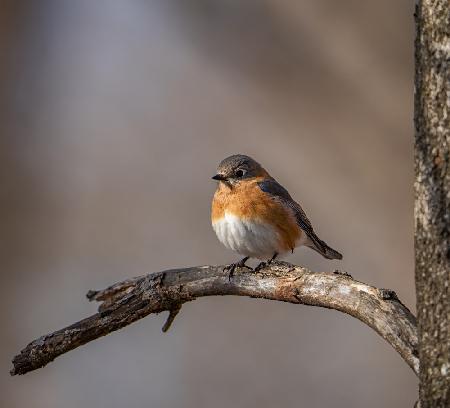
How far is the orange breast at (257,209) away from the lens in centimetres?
505

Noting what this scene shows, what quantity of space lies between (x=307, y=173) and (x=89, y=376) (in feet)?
10.5

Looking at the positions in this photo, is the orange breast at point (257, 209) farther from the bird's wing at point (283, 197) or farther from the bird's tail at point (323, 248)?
the bird's tail at point (323, 248)

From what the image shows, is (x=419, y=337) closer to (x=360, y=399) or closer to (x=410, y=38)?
(x=360, y=399)

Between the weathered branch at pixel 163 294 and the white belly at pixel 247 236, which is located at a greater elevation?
the white belly at pixel 247 236

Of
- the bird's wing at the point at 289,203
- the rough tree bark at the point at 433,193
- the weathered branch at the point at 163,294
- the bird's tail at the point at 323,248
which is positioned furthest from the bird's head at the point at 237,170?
the rough tree bark at the point at 433,193

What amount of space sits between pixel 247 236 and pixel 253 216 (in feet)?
0.54

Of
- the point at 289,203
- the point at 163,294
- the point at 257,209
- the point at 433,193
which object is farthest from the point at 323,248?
the point at 433,193

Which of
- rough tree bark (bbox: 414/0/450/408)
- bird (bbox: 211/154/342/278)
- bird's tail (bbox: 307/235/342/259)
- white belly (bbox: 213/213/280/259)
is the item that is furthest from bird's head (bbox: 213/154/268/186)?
rough tree bark (bbox: 414/0/450/408)

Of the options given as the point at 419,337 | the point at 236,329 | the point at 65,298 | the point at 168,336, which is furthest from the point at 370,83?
the point at 419,337

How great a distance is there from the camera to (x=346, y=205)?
7582mm

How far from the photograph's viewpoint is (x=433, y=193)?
86.1 inches

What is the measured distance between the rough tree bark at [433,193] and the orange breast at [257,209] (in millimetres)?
2825

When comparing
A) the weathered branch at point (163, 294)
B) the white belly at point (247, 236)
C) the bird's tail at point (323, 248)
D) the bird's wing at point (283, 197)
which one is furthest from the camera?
the bird's tail at point (323, 248)

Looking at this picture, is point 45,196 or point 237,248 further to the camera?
point 45,196
